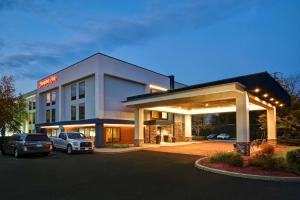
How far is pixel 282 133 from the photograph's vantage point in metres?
35.5

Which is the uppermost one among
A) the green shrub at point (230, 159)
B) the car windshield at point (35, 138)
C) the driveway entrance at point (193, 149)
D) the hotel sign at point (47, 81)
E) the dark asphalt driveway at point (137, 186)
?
the hotel sign at point (47, 81)

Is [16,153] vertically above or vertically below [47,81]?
below

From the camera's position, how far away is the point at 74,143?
2231cm

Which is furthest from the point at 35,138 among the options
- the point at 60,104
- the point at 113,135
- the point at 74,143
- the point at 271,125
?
the point at 271,125

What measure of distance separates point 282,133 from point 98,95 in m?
24.6

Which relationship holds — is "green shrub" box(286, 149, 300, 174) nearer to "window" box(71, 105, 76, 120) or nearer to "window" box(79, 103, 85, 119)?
"window" box(79, 103, 85, 119)

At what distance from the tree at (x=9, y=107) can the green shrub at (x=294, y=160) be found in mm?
31397

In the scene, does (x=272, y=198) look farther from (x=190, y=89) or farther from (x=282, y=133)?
(x=282, y=133)

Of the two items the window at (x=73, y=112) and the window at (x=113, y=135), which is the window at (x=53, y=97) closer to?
the window at (x=73, y=112)

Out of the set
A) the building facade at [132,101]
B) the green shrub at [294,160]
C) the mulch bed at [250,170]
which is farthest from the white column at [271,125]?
the green shrub at [294,160]

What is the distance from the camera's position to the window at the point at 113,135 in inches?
1221

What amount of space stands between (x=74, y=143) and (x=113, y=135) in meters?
9.67

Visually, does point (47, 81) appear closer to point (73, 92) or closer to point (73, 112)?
point (73, 92)

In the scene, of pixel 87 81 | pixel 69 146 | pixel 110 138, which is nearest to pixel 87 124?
pixel 110 138
